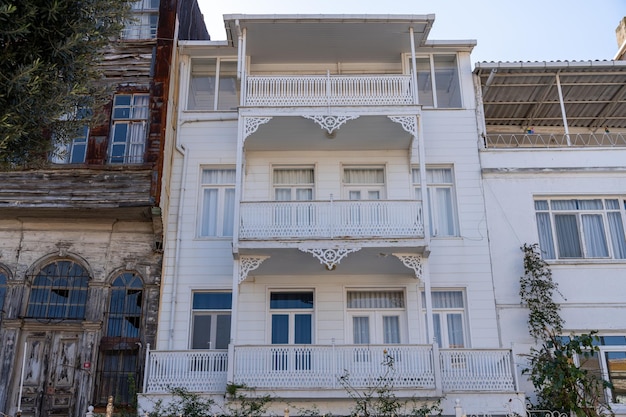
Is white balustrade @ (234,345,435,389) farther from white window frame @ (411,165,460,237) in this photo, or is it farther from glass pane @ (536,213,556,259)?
glass pane @ (536,213,556,259)

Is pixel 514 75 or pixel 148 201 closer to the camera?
pixel 148 201

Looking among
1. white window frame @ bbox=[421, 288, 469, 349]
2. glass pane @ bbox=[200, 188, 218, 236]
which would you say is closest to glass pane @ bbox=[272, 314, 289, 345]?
glass pane @ bbox=[200, 188, 218, 236]

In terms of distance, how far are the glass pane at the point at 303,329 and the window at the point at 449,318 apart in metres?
2.86

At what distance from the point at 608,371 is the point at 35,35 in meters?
13.8

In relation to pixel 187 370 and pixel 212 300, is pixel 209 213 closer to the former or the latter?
pixel 212 300

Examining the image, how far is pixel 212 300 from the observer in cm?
1577

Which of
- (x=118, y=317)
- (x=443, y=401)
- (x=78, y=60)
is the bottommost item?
(x=443, y=401)

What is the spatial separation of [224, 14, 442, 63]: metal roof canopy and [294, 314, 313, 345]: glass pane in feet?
23.5

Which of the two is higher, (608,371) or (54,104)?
(54,104)

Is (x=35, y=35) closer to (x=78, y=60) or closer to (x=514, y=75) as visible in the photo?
(x=78, y=60)

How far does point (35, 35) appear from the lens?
27.4ft

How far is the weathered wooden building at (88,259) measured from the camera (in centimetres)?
1478

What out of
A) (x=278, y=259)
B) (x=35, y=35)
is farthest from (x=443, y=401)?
(x=35, y=35)

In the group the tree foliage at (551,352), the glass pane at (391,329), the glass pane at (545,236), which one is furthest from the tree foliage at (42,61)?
the glass pane at (545,236)
